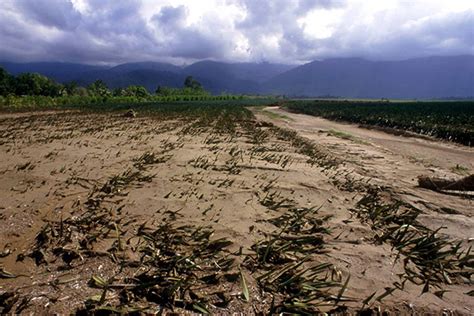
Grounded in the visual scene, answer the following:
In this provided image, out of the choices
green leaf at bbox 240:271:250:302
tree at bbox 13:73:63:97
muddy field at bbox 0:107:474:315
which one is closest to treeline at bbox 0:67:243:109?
tree at bbox 13:73:63:97

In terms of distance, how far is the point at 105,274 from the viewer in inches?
101

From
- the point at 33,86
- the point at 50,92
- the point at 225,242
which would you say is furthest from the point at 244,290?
the point at 50,92

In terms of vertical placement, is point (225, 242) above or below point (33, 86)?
below

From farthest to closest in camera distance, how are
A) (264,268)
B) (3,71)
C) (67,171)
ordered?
(3,71), (67,171), (264,268)

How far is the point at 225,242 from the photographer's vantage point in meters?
3.09

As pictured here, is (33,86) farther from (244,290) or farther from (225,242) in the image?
(244,290)

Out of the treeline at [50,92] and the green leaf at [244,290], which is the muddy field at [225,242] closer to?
the green leaf at [244,290]

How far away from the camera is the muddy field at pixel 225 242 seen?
2369 millimetres

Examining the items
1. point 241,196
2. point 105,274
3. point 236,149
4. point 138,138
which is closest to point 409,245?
point 241,196

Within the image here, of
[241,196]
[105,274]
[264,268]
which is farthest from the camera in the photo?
[241,196]

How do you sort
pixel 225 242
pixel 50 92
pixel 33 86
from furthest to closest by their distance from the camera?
pixel 50 92, pixel 33 86, pixel 225 242

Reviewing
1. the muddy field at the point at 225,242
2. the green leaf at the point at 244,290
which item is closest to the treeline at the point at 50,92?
the muddy field at the point at 225,242

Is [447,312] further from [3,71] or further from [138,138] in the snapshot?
[3,71]

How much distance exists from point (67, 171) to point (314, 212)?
4502 mm
